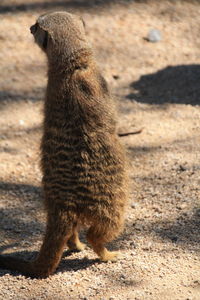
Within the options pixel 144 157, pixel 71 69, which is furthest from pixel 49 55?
pixel 144 157

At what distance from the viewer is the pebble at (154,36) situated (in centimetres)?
563

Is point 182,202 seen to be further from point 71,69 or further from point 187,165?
point 71,69

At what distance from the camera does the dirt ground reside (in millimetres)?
2930

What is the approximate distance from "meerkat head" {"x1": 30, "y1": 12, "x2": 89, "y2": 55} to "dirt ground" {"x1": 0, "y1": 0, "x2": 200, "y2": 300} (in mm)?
1200

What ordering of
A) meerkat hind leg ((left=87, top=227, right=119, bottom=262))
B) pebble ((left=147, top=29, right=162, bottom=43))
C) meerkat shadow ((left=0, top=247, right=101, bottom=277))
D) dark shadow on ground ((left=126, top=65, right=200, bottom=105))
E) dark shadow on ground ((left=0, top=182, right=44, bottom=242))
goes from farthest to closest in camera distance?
pebble ((left=147, top=29, right=162, bottom=43)), dark shadow on ground ((left=126, top=65, right=200, bottom=105)), dark shadow on ground ((left=0, top=182, right=44, bottom=242)), meerkat shadow ((left=0, top=247, right=101, bottom=277)), meerkat hind leg ((left=87, top=227, right=119, bottom=262))

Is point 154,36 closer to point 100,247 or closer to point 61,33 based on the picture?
point 61,33

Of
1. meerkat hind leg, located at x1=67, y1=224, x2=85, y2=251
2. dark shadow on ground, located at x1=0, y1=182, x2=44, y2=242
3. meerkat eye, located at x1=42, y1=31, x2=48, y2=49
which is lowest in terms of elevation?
dark shadow on ground, located at x1=0, y1=182, x2=44, y2=242

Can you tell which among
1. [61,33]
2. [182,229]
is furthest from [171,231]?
[61,33]

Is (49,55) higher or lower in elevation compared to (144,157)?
higher

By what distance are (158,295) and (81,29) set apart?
4.71ft

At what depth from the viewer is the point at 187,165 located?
3.91 m

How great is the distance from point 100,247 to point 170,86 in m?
2.40

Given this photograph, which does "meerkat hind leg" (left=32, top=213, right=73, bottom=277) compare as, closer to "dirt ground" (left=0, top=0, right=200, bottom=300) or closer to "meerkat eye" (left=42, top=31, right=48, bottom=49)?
"dirt ground" (left=0, top=0, right=200, bottom=300)

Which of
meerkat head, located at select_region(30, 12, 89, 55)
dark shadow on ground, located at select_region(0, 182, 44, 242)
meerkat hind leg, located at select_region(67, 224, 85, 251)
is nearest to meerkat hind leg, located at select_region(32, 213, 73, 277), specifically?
meerkat hind leg, located at select_region(67, 224, 85, 251)
